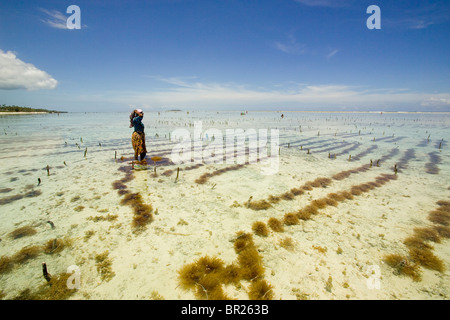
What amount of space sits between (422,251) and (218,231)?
576 cm

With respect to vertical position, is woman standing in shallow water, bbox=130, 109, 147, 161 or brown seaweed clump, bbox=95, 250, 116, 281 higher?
woman standing in shallow water, bbox=130, 109, 147, 161

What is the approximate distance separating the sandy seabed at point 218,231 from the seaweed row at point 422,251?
6 centimetres

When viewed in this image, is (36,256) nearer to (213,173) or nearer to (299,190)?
(213,173)

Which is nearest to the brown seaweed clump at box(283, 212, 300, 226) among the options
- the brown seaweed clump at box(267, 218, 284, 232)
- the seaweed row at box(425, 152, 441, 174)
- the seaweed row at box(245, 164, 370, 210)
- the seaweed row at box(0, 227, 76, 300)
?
the brown seaweed clump at box(267, 218, 284, 232)

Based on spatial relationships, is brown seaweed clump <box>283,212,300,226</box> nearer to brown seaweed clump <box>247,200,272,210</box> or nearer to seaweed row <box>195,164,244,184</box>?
brown seaweed clump <box>247,200,272,210</box>

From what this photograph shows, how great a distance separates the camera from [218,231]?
598 cm

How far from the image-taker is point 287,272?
4484 millimetres

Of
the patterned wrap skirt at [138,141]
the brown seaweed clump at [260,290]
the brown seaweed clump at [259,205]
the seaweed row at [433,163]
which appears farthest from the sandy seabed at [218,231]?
→ the patterned wrap skirt at [138,141]

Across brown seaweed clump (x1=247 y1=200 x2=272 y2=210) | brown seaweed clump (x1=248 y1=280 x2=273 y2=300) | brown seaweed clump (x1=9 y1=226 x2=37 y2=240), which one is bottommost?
brown seaweed clump (x1=248 y1=280 x2=273 y2=300)

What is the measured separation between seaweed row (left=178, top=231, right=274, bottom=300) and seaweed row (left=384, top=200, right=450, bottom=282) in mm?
3350

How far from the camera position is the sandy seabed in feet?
13.4

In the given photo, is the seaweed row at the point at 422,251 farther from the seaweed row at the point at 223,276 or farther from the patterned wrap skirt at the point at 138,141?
the patterned wrap skirt at the point at 138,141
